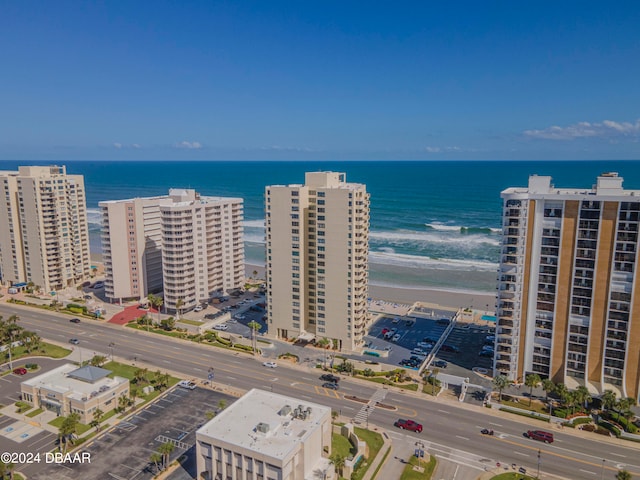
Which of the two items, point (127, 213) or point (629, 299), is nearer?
point (629, 299)

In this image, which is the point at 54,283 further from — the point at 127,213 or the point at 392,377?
the point at 392,377

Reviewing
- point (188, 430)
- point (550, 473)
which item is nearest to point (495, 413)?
point (550, 473)

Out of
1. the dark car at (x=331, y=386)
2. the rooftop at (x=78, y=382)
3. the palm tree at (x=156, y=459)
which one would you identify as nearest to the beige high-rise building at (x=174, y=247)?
the rooftop at (x=78, y=382)

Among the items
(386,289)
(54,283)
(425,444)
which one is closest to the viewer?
(425,444)

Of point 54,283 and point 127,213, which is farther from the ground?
point 127,213

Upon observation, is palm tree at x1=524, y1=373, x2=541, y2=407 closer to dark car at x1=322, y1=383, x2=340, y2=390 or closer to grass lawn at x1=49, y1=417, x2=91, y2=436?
dark car at x1=322, y1=383, x2=340, y2=390

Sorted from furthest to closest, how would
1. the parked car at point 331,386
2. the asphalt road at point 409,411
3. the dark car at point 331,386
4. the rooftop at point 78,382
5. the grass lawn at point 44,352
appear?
the grass lawn at point 44,352
the dark car at point 331,386
the parked car at point 331,386
the rooftop at point 78,382
the asphalt road at point 409,411

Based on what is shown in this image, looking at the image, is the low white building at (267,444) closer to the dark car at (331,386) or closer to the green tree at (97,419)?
the dark car at (331,386)

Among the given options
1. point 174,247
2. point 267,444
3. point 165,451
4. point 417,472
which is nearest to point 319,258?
point 174,247
